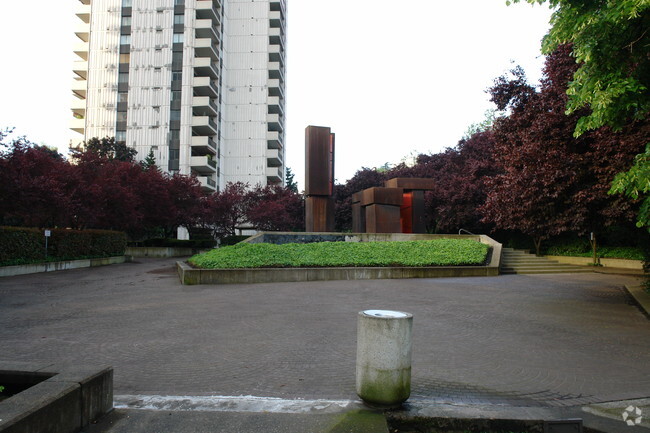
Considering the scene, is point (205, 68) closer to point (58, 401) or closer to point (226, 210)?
point (226, 210)

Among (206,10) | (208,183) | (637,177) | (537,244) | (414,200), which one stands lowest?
(537,244)

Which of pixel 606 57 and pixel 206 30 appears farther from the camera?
pixel 206 30

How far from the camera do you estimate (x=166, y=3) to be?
159 feet

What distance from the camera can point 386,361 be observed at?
3.39 meters

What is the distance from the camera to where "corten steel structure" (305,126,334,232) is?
20688mm

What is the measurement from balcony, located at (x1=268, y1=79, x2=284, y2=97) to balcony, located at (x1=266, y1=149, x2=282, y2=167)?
27.5 ft

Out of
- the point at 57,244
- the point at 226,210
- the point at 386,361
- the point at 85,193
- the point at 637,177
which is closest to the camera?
the point at 386,361

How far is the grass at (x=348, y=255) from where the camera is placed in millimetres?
14133

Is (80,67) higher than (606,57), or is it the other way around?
(80,67)

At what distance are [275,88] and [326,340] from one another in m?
53.7

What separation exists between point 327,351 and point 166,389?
2063 mm

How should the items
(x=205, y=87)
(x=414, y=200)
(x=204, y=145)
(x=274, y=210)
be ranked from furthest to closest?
(x=205, y=87) < (x=204, y=145) < (x=274, y=210) < (x=414, y=200)

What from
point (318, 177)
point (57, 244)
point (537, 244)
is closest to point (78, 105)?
point (57, 244)

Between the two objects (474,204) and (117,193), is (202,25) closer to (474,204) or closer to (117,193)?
(117,193)
